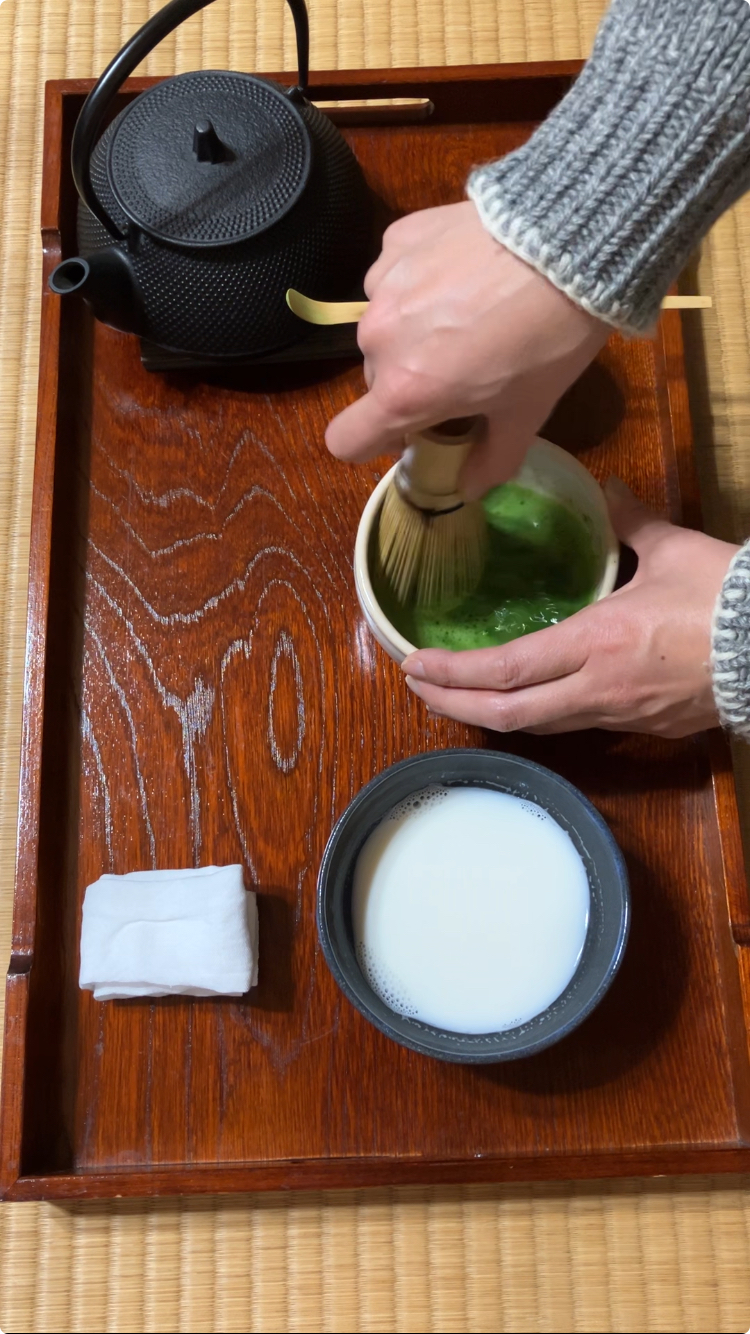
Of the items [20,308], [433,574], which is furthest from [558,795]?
[20,308]

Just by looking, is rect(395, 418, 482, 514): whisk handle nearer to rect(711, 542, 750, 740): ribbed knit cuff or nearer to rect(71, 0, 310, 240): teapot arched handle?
rect(711, 542, 750, 740): ribbed knit cuff

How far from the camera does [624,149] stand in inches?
22.1

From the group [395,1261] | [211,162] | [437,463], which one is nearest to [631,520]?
[437,463]

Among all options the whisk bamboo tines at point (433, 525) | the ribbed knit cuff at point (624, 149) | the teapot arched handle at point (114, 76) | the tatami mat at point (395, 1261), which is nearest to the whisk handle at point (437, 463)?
the whisk bamboo tines at point (433, 525)

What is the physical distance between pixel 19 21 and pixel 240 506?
2.36 ft

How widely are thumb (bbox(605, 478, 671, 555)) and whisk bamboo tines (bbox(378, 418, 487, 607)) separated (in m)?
0.10

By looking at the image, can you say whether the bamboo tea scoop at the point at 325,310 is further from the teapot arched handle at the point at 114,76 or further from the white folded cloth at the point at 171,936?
the white folded cloth at the point at 171,936

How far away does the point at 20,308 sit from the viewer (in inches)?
40.7

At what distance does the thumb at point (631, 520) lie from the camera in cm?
72

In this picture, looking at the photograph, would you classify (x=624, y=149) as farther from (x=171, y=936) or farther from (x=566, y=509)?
(x=171, y=936)

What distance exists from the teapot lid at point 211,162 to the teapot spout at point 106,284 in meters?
0.04

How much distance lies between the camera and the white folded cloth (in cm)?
70

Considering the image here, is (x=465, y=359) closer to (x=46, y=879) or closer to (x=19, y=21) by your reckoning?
(x=46, y=879)

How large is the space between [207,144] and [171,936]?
60cm
